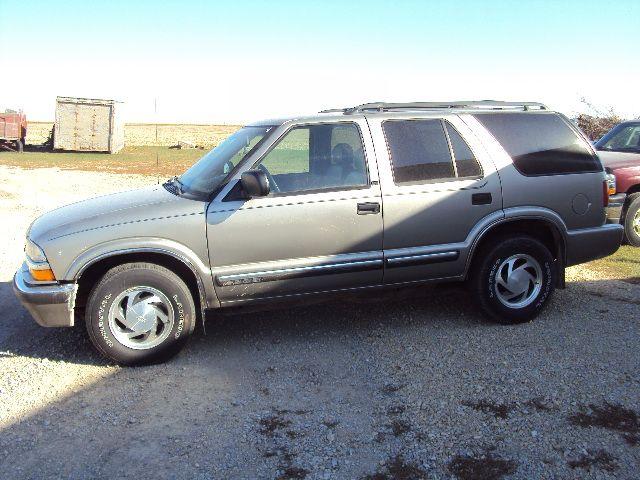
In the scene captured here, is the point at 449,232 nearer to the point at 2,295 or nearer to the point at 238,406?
the point at 238,406

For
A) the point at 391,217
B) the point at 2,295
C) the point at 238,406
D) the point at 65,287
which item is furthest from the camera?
the point at 2,295

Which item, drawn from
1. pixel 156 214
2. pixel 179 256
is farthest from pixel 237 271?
pixel 156 214

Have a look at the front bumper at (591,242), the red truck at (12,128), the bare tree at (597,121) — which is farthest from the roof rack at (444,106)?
the red truck at (12,128)

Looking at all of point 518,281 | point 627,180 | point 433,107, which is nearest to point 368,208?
point 433,107

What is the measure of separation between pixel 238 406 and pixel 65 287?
1563 mm

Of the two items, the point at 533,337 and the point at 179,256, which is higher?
the point at 179,256

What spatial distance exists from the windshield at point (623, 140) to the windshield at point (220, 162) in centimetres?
667

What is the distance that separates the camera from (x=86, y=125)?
3098cm

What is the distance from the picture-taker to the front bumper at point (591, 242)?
5363 mm

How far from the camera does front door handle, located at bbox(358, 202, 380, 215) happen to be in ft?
15.5

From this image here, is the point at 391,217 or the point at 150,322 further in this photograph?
the point at 391,217

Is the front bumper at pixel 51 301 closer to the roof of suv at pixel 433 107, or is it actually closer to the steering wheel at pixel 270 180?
the steering wheel at pixel 270 180

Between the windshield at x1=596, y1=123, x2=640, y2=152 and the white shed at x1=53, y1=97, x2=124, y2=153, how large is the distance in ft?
→ 87.3

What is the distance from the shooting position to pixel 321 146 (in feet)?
16.2
